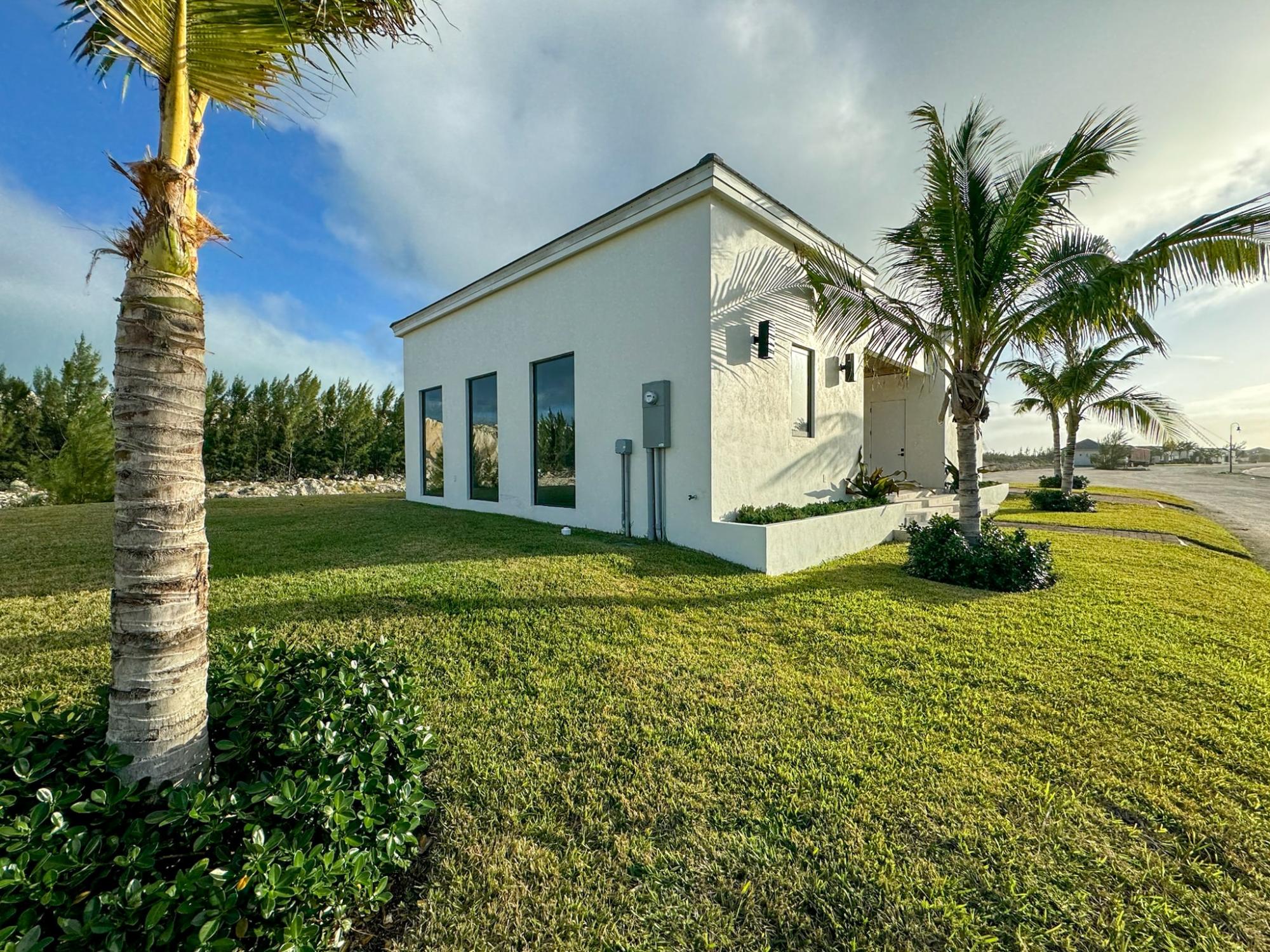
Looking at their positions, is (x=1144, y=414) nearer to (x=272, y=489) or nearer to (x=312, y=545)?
(x=312, y=545)

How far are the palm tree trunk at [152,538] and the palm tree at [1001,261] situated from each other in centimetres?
690

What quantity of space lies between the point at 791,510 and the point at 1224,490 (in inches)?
1189

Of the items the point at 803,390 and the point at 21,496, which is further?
the point at 21,496

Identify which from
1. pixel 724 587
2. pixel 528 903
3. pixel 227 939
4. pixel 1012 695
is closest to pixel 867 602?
pixel 724 587

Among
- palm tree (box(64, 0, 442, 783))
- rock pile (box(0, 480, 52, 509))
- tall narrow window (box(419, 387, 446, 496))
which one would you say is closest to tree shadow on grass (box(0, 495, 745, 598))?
tall narrow window (box(419, 387, 446, 496))

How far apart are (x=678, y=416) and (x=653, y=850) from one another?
5.90m

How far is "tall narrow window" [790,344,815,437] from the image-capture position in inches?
349

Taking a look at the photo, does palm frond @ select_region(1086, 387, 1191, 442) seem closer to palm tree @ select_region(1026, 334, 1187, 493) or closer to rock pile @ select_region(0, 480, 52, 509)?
palm tree @ select_region(1026, 334, 1187, 493)

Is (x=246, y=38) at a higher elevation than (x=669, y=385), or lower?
higher

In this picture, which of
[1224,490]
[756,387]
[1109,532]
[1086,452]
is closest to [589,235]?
[756,387]

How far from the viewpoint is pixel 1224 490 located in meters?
23.2

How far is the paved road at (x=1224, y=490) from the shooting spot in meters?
11.4

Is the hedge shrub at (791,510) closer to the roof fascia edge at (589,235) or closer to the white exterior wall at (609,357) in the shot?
the white exterior wall at (609,357)

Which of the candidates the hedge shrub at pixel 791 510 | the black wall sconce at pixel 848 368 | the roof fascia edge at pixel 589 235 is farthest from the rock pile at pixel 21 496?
the black wall sconce at pixel 848 368
